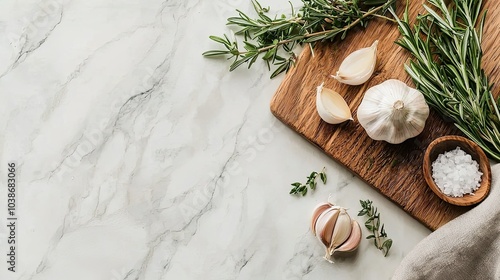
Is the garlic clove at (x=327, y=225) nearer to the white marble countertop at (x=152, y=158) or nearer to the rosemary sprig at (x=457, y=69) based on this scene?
the white marble countertop at (x=152, y=158)

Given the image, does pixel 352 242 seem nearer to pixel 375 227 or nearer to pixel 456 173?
pixel 375 227

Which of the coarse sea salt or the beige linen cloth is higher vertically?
the coarse sea salt

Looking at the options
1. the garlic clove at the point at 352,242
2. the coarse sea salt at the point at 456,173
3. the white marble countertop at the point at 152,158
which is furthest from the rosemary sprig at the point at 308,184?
the coarse sea salt at the point at 456,173

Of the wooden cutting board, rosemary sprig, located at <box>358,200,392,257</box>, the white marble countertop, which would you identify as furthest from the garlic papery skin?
rosemary sprig, located at <box>358,200,392,257</box>

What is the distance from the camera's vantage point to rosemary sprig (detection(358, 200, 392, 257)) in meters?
1.30

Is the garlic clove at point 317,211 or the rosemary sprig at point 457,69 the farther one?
the garlic clove at point 317,211

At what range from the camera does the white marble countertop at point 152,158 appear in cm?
131

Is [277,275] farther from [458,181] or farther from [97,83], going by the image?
[97,83]

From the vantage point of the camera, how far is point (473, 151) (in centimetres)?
122

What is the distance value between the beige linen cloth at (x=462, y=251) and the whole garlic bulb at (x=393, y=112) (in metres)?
0.20

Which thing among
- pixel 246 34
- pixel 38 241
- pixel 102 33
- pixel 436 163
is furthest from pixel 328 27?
pixel 38 241

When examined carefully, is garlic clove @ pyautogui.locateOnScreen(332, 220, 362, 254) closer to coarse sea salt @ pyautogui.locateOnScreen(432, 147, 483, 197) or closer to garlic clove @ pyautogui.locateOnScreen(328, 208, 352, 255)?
garlic clove @ pyautogui.locateOnScreen(328, 208, 352, 255)

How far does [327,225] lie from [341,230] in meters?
0.03

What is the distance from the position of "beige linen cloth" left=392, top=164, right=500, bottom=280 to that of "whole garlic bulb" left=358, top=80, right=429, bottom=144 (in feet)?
0.66
